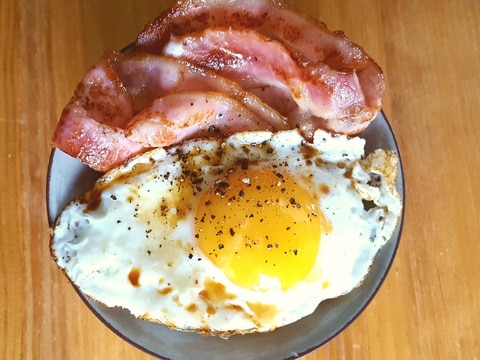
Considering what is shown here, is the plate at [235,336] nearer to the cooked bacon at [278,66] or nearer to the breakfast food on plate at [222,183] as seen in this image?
the breakfast food on plate at [222,183]

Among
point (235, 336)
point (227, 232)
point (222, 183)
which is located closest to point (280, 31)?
point (222, 183)

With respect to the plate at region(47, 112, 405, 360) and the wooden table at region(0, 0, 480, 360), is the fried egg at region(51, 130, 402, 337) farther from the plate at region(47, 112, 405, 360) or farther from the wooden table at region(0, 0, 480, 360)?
the wooden table at region(0, 0, 480, 360)

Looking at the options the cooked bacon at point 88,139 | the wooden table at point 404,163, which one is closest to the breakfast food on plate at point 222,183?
the cooked bacon at point 88,139

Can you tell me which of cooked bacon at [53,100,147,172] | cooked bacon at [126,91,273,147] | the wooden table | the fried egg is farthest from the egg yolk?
the wooden table

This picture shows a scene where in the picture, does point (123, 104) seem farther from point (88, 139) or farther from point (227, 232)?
point (227, 232)

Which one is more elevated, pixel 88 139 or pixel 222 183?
pixel 88 139

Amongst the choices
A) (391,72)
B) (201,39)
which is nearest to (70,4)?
(201,39)

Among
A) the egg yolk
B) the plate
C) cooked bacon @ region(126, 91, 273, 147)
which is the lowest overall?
the plate
